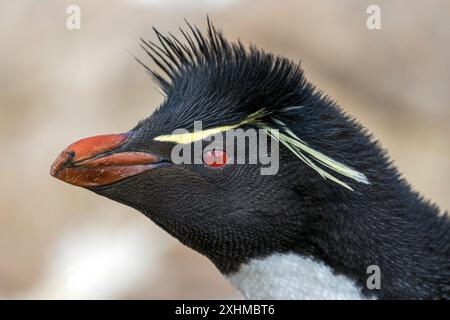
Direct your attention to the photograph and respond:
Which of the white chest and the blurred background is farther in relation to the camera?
the blurred background

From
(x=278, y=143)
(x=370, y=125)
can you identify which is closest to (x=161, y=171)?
(x=278, y=143)

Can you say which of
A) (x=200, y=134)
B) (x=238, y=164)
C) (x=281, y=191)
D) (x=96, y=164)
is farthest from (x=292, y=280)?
(x=96, y=164)

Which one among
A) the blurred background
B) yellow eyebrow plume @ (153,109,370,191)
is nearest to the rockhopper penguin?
yellow eyebrow plume @ (153,109,370,191)

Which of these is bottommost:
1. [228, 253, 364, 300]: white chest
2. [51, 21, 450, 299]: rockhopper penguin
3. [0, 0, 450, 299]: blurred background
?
[228, 253, 364, 300]: white chest

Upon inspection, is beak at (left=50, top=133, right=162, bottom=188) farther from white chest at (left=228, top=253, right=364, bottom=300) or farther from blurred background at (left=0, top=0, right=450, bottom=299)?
blurred background at (left=0, top=0, right=450, bottom=299)

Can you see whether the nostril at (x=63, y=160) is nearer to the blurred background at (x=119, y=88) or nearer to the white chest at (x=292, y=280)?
the white chest at (x=292, y=280)

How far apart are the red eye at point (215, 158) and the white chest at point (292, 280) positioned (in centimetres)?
33

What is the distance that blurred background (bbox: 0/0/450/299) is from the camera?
257 inches

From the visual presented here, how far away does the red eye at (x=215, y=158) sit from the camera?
2.48 metres

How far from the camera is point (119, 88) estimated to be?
22.1ft

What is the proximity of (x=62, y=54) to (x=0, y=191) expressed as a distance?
53.0 inches

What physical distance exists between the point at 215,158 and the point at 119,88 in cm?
440

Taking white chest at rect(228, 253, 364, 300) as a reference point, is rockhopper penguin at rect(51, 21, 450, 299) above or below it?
above

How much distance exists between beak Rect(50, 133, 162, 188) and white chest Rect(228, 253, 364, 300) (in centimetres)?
48
